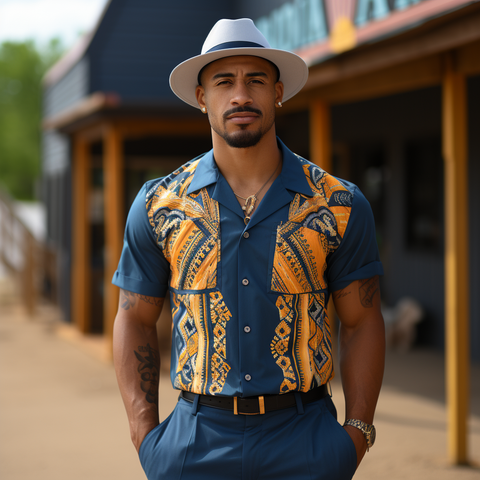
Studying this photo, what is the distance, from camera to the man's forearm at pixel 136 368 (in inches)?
90.0

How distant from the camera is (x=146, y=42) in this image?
9945 mm

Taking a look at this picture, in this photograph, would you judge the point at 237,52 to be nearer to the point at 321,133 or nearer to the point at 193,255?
the point at 193,255

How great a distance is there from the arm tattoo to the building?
291 centimetres

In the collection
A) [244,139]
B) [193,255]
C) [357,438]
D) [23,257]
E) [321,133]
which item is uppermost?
[321,133]

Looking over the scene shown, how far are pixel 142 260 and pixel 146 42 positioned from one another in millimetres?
8226

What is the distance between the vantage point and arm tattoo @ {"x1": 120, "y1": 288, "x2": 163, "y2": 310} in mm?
2314

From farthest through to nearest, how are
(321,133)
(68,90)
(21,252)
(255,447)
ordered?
(21,252), (68,90), (321,133), (255,447)

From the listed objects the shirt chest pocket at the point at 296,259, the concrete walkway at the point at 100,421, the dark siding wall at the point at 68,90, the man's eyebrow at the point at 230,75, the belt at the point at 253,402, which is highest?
the dark siding wall at the point at 68,90

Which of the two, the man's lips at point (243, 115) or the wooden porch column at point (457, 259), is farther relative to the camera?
the wooden porch column at point (457, 259)

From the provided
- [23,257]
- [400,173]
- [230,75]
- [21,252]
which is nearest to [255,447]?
[230,75]

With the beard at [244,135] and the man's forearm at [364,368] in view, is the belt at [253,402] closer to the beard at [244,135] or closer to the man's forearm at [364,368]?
the man's forearm at [364,368]

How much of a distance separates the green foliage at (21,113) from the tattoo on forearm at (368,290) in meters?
49.7

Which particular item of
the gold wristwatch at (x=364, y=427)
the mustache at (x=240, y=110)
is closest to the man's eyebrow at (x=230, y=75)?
the mustache at (x=240, y=110)

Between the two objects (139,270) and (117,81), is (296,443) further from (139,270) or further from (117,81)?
(117,81)
